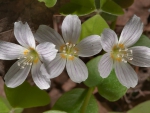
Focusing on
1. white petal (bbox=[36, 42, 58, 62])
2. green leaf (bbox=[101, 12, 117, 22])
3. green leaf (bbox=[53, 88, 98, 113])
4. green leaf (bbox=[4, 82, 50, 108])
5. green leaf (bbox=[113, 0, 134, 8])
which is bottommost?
green leaf (bbox=[53, 88, 98, 113])

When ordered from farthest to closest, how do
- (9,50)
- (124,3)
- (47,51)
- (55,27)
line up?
(55,27)
(124,3)
(9,50)
(47,51)

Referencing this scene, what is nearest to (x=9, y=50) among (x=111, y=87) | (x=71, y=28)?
(x=71, y=28)

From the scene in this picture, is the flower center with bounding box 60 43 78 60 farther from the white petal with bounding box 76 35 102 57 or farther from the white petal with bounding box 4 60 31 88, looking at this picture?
the white petal with bounding box 4 60 31 88

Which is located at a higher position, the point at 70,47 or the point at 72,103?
the point at 70,47

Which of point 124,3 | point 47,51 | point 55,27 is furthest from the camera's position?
point 55,27

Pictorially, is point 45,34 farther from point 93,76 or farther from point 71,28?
point 93,76

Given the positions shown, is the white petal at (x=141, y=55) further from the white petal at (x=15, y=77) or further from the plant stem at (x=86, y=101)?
the white petal at (x=15, y=77)

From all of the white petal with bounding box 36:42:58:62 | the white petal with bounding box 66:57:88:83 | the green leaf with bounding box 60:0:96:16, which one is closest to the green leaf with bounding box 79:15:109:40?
the green leaf with bounding box 60:0:96:16
